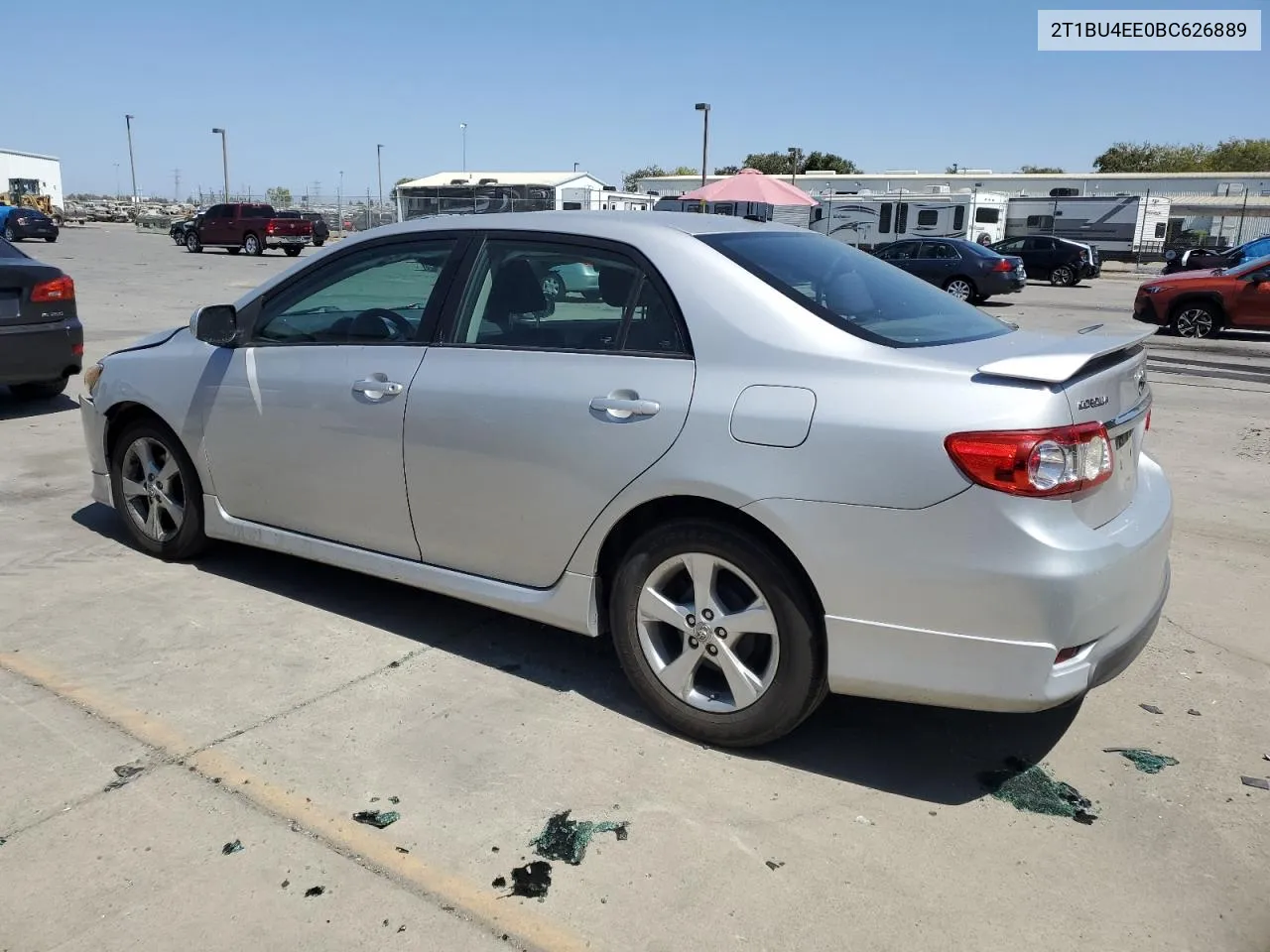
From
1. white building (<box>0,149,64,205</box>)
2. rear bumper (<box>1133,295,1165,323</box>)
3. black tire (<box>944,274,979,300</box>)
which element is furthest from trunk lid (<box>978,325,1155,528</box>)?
white building (<box>0,149,64,205</box>)

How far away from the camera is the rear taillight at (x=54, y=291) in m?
7.84

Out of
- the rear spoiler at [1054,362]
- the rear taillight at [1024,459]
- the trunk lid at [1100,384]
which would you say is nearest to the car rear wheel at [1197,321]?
A: the trunk lid at [1100,384]

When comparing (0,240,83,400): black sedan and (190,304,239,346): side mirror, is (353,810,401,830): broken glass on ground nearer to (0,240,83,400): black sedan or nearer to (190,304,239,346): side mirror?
(190,304,239,346): side mirror

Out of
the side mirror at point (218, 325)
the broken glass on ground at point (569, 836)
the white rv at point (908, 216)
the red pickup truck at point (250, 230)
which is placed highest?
the white rv at point (908, 216)

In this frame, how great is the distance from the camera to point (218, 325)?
443 centimetres

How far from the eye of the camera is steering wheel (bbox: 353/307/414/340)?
399 cm

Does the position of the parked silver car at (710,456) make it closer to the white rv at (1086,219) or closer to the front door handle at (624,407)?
the front door handle at (624,407)

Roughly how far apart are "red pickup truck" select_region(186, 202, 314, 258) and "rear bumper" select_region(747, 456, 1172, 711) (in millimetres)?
34845

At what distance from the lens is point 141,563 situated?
501 centimetres

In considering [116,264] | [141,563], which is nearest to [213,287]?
[116,264]

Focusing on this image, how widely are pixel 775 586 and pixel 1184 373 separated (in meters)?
10.9

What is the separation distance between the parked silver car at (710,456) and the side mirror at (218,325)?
0.01 meters

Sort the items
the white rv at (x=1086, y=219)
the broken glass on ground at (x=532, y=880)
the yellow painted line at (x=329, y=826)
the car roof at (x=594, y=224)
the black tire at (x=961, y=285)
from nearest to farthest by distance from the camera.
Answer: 1. the yellow painted line at (x=329, y=826)
2. the broken glass on ground at (x=532, y=880)
3. the car roof at (x=594, y=224)
4. the black tire at (x=961, y=285)
5. the white rv at (x=1086, y=219)

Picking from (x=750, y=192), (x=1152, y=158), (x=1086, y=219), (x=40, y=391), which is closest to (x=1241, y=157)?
(x=1152, y=158)
